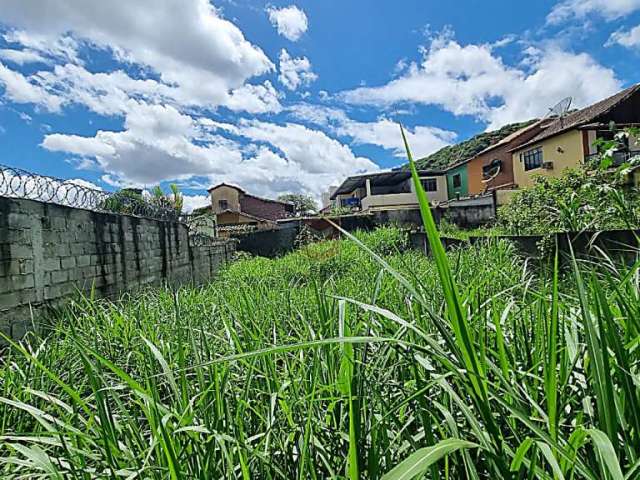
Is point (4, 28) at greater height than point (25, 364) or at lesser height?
greater

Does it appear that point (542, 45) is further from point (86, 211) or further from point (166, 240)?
point (86, 211)

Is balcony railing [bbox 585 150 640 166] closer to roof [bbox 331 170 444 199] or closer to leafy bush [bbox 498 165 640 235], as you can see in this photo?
leafy bush [bbox 498 165 640 235]

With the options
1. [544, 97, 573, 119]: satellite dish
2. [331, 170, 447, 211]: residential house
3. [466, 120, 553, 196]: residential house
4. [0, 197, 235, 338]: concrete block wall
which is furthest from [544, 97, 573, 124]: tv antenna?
[0, 197, 235, 338]: concrete block wall

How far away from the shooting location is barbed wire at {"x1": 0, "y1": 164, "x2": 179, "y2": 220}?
122 inches

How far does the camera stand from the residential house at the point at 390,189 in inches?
977

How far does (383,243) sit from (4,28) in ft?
21.9

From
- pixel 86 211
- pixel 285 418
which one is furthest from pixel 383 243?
pixel 285 418

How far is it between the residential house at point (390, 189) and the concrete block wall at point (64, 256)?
18.7m

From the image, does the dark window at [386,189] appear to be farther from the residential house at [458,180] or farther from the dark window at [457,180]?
the dark window at [457,180]

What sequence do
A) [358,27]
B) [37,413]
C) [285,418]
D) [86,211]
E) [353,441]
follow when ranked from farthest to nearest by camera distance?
[358,27]
[86,211]
[285,418]
[37,413]
[353,441]

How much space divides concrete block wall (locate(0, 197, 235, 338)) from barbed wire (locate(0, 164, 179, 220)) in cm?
7

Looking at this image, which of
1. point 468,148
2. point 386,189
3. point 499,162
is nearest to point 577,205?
point 499,162

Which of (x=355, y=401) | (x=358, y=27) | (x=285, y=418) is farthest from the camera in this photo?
(x=358, y=27)

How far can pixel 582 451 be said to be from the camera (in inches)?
31.1
